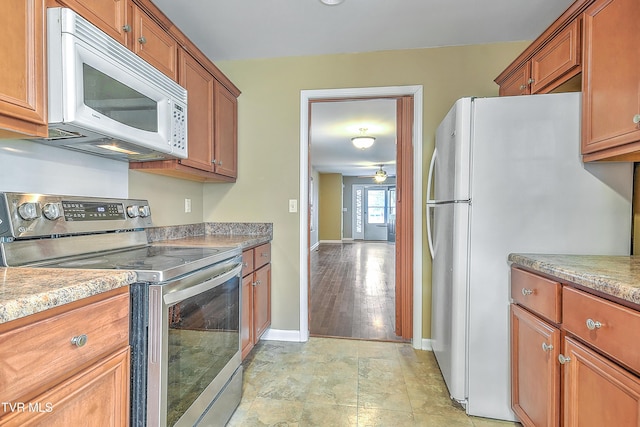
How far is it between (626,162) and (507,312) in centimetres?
91

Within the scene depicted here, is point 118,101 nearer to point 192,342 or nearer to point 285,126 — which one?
point 192,342

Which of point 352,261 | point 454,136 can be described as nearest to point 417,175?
point 454,136

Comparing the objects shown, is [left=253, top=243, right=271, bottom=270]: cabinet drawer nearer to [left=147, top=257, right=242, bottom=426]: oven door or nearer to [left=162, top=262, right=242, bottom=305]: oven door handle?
[left=147, top=257, right=242, bottom=426]: oven door

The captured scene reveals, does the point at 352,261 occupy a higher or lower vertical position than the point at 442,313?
lower

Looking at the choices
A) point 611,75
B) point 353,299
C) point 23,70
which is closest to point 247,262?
point 23,70

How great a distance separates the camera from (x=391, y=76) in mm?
2512

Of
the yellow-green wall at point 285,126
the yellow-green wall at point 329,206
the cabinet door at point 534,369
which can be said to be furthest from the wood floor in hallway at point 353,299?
the yellow-green wall at point 329,206

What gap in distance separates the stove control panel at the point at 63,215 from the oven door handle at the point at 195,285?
23.5 inches

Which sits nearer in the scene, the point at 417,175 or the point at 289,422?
the point at 289,422

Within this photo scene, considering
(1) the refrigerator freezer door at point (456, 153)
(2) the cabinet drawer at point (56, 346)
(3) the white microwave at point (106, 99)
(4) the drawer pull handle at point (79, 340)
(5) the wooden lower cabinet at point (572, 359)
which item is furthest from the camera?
(1) the refrigerator freezer door at point (456, 153)

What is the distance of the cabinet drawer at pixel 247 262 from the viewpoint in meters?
2.04

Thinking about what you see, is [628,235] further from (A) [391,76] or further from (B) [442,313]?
(A) [391,76]

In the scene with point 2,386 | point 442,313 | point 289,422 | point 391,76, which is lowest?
point 289,422

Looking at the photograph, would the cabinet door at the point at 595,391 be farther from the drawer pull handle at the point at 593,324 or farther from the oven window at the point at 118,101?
the oven window at the point at 118,101
